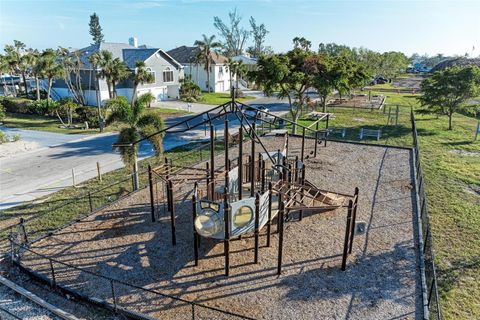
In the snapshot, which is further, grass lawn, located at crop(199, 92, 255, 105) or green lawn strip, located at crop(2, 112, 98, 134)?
grass lawn, located at crop(199, 92, 255, 105)

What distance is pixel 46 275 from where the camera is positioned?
10742 mm

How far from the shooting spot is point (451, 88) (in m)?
31.6

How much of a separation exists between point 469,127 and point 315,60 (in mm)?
19962

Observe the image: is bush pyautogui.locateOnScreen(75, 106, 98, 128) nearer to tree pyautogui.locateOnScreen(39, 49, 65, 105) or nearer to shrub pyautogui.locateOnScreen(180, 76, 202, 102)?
tree pyautogui.locateOnScreen(39, 49, 65, 105)

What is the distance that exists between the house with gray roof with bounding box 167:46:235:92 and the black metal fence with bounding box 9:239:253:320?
171 feet

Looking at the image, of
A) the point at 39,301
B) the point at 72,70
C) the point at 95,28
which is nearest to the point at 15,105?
the point at 72,70

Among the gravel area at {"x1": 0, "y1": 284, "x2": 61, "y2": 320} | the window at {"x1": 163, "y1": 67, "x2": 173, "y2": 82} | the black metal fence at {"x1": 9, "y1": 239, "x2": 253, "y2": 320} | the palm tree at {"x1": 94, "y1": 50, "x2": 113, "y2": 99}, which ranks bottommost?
the gravel area at {"x1": 0, "y1": 284, "x2": 61, "y2": 320}

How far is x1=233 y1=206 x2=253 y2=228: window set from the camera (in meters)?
11.6

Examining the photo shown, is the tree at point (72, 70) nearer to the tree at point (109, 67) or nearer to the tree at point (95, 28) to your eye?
the tree at point (109, 67)

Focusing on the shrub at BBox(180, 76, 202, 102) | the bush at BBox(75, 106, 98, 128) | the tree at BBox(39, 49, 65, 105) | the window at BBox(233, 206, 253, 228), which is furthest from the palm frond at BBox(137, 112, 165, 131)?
the shrub at BBox(180, 76, 202, 102)

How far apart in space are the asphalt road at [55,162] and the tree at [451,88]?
1909cm

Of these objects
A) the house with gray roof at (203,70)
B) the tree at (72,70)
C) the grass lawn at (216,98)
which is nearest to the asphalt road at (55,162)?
the tree at (72,70)

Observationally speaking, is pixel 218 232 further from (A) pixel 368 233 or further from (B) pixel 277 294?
(A) pixel 368 233

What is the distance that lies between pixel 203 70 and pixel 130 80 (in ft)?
67.8
